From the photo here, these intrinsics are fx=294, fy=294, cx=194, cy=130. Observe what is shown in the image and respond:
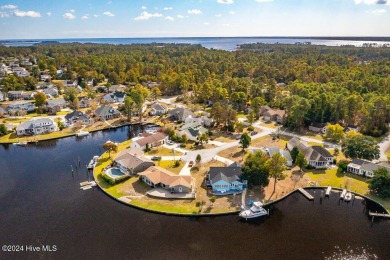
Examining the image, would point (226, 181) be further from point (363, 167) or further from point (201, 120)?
point (201, 120)

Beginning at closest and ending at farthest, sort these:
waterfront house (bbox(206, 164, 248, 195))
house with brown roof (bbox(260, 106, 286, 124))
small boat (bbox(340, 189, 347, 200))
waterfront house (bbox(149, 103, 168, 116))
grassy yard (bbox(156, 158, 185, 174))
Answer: small boat (bbox(340, 189, 347, 200))
waterfront house (bbox(206, 164, 248, 195))
grassy yard (bbox(156, 158, 185, 174))
house with brown roof (bbox(260, 106, 286, 124))
waterfront house (bbox(149, 103, 168, 116))

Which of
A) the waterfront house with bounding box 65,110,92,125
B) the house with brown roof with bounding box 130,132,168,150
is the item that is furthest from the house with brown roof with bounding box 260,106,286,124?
the waterfront house with bounding box 65,110,92,125

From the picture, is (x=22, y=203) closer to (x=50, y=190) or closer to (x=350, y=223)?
(x=50, y=190)

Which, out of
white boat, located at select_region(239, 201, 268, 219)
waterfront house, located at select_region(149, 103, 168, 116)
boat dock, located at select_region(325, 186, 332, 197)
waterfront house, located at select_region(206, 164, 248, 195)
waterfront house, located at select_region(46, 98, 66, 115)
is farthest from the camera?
waterfront house, located at select_region(149, 103, 168, 116)

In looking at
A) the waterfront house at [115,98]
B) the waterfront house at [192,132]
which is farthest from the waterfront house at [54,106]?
the waterfront house at [192,132]

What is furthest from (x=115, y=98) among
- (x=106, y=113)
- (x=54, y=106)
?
(x=54, y=106)

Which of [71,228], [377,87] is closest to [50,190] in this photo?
[71,228]

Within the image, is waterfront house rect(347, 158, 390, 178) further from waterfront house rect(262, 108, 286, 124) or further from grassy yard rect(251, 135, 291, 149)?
waterfront house rect(262, 108, 286, 124)
